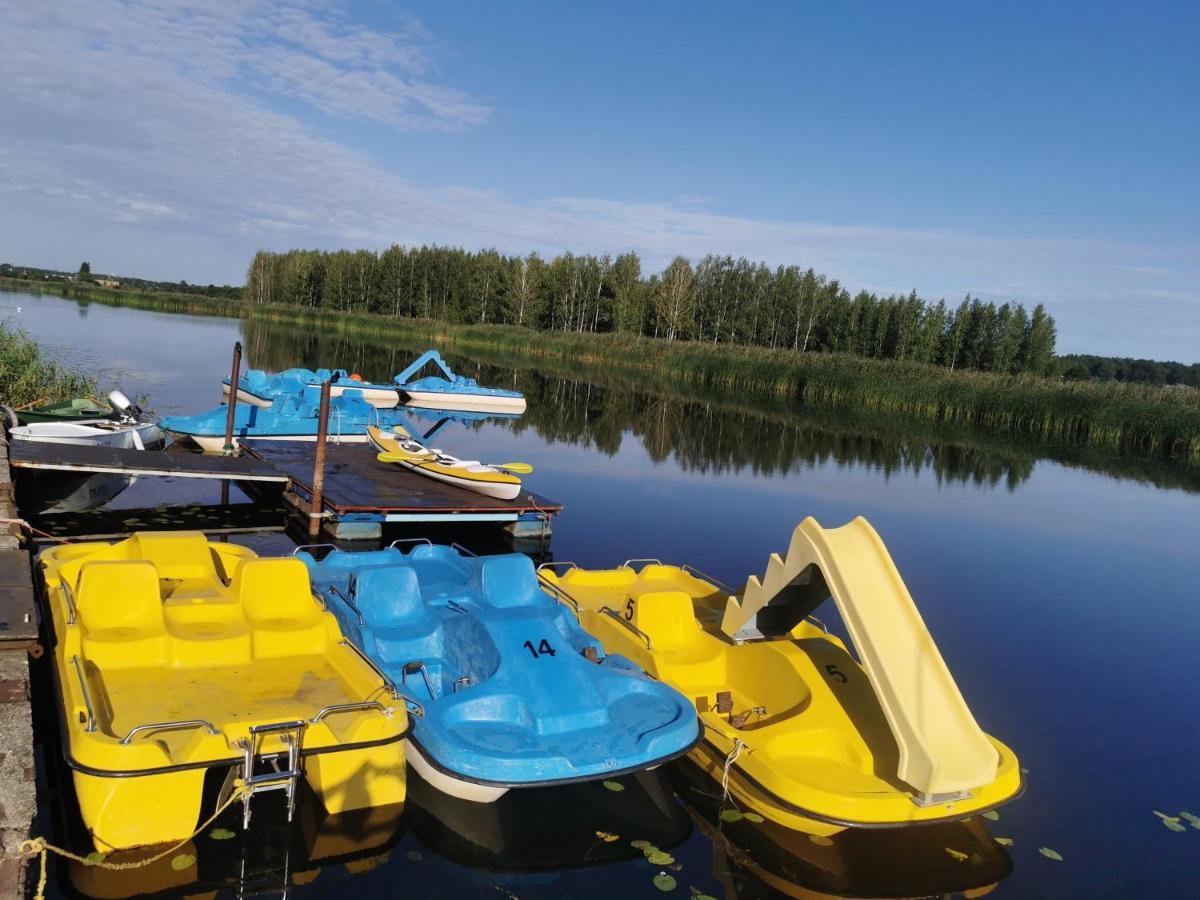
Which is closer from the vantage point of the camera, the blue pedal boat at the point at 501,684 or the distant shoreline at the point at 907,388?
the blue pedal boat at the point at 501,684

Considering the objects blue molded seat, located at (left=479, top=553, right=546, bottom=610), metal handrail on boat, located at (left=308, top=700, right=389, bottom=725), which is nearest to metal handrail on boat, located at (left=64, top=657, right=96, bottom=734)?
metal handrail on boat, located at (left=308, top=700, right=389, bottom=725)

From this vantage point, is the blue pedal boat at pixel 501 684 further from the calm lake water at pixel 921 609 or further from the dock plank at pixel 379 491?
the dock plank at pixel 379 491

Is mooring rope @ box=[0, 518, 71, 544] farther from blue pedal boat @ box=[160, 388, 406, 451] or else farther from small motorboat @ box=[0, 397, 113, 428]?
blue pedal boat @ box=[160, 388, 406, 451]

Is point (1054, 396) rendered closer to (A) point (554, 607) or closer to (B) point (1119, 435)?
(B) point (1119, 435)

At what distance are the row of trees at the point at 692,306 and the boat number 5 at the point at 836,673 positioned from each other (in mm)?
59334

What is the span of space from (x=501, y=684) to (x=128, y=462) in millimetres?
9918

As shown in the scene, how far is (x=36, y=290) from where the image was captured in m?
93.9

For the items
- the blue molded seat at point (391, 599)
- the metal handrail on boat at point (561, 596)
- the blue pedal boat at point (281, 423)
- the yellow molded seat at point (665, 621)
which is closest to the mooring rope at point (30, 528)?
the blue molded seat at point (391, 599)

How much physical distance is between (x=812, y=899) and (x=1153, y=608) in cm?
1135

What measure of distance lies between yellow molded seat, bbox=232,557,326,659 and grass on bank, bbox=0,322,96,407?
15.9 meters

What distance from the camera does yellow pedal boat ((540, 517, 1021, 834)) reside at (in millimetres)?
6047

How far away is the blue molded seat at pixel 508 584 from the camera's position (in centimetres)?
803

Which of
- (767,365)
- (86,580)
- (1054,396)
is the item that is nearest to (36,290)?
(767,365)

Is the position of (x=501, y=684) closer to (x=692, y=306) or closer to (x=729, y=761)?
(x=729, y=761)
